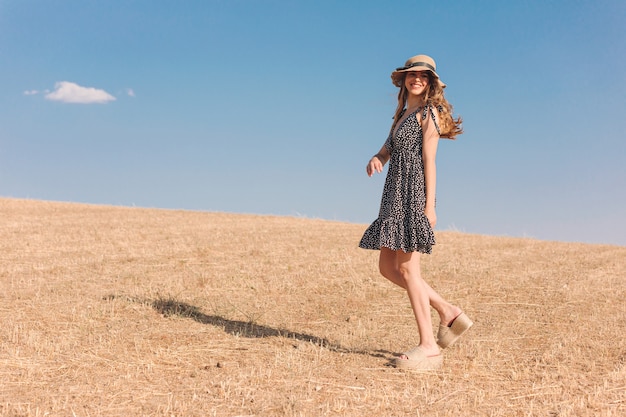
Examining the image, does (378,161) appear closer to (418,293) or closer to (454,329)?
(418,293)

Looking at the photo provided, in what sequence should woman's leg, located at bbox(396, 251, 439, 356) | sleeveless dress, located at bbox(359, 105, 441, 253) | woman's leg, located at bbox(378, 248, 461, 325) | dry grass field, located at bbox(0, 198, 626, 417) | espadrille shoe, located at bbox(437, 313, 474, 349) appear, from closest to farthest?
dry grass field, located at bbox(0, 198, 626, 417)
sleeveless dress, located at bbox(359, 105, 441, 253)
woman's leg, located at bbox(396, 251, 439, 356)
woman's leg, located at bbox(378, 248, 461, 325)
espadrille shoe, located at bbox(437, 313, 474, 349)

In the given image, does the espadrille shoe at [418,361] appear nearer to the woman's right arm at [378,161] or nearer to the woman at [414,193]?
the woman at [414,193]

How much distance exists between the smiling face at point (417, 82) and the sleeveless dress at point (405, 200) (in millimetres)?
218

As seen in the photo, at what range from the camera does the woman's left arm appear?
249 inches

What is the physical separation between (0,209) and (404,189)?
70.8ft

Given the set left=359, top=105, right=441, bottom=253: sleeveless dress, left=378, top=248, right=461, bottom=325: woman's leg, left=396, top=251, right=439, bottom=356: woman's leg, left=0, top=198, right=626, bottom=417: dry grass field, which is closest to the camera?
left=0, top=198, right=626, bottom=417: dry grass field

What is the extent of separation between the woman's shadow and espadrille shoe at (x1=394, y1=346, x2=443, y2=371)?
0.59 m

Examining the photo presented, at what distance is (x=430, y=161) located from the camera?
6316mm

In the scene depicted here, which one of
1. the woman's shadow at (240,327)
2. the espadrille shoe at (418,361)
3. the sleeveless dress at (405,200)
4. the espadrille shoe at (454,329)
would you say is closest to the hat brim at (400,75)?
the sleeveless dress at (405,200)

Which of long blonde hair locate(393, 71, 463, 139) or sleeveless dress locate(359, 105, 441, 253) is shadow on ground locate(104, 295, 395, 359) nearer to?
sleeveless dress locate(359, 105, 441, 253)

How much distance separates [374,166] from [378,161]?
0.07 metres

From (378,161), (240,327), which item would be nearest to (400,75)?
(378,161)

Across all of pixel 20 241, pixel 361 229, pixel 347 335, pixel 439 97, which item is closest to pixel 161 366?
pixel 347 335

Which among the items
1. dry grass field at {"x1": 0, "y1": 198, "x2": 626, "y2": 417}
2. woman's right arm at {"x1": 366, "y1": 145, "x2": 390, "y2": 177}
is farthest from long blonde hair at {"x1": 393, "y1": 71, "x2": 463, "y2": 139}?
dry grass field at {"x1": 0, "y1": 198, "x2": 626, "y2": 417}
